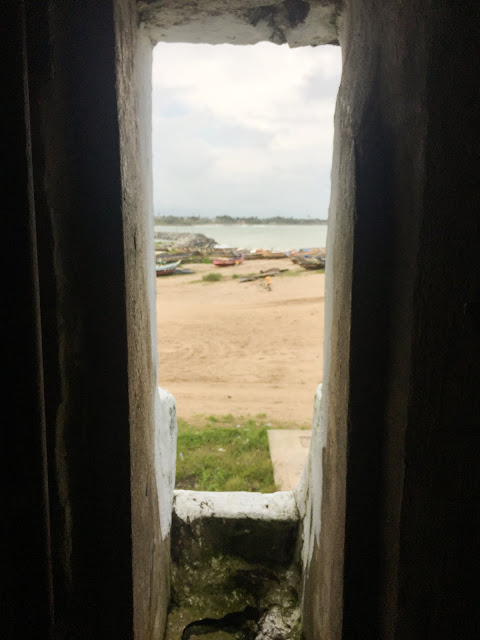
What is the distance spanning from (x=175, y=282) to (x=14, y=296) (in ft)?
54.0

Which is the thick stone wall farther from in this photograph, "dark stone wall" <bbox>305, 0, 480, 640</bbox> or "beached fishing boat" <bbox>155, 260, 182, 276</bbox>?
"beached fishing boat" <bbox>155, 260, 182, 276</bbox>

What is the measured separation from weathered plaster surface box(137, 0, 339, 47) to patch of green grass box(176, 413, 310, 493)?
11.5 ft

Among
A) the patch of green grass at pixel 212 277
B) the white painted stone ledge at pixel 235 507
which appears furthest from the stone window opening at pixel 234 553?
the patch of green grass at pixel 212 277

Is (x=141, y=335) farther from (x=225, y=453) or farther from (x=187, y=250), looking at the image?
(x=187, y=250)

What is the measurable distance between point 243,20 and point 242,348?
7964 millimetres

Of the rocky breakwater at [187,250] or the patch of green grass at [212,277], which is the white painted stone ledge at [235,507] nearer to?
the patch of green grass at [212,277]

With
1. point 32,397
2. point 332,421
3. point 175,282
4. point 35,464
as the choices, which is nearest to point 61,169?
point 32,397

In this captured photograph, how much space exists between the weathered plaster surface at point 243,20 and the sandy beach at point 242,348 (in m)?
5.09

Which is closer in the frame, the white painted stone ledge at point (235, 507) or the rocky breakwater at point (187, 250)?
the white painted stone ledge at point (235, 507)

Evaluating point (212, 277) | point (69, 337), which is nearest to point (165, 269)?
point (212, 277)

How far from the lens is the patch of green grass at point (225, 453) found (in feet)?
14.3

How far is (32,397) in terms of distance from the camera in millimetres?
1306

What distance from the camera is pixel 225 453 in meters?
5.07

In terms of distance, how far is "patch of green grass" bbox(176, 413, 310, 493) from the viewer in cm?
Result: 435
